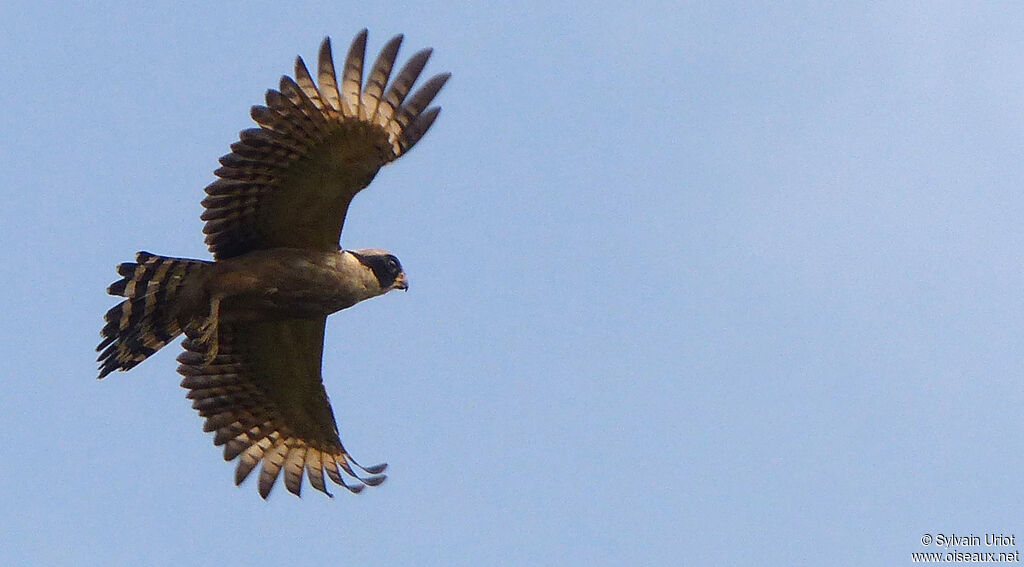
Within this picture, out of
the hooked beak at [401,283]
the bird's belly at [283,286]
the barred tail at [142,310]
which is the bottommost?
the barred tail at [142,310]

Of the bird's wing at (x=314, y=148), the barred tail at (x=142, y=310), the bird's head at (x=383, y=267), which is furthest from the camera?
the bird's head at (x=383, y=267)

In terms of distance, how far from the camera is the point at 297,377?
13453 millimetres

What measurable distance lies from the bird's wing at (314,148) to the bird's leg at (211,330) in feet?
1.33

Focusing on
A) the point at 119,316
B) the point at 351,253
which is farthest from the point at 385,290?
the point at 119,316

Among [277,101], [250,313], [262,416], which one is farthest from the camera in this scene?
[262,416]

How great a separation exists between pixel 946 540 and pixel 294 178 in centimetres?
612

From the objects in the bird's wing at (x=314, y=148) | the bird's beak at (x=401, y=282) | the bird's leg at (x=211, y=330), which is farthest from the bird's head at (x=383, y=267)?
the bird's leg at (x=211, y=330)

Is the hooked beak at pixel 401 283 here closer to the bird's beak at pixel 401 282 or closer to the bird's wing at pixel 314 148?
the bird's beak at pixel 401 282

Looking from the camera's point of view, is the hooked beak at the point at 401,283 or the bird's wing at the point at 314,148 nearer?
the bird's wing at the point at 314,148

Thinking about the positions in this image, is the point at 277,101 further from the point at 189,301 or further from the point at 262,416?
the point at 262,416

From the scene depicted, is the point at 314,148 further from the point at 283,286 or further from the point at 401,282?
the point at 401,282

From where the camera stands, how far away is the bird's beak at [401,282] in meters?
13.1

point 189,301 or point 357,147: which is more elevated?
point 357,147

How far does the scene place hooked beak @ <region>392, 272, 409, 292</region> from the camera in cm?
1313
